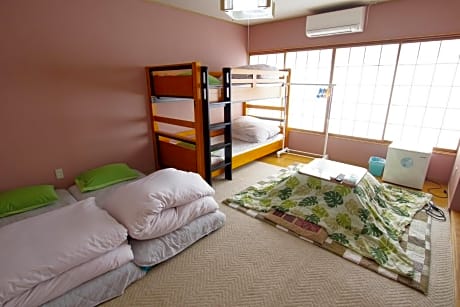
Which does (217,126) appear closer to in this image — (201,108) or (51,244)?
(201,108)

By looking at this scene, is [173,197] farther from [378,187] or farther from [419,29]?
[419,29]

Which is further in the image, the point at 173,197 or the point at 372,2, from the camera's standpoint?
the point at 372,2

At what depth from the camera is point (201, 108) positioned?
2.74 m

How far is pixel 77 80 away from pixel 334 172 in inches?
117

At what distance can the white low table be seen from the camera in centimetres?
237

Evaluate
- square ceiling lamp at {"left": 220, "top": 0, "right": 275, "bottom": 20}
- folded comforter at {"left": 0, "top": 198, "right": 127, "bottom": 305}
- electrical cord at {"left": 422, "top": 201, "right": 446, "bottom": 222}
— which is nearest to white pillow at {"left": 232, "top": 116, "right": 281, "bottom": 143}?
square ceiling lamp at {"left": 220, "top": 0, "right": 275, "bottom": 20}

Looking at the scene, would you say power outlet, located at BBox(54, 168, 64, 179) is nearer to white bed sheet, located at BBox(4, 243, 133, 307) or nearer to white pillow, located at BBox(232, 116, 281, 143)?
white bed sheet, located at BBox(4, 243, 133, 307)

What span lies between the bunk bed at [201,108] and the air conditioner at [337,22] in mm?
830

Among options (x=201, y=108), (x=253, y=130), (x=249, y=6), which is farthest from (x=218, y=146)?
Answer: (x=249, y=6)

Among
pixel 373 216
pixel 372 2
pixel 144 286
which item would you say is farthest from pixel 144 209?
pixel 372 2

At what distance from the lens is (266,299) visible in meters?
1.57

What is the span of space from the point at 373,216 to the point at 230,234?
129 centimetres

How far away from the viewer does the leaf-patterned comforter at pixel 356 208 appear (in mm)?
1950

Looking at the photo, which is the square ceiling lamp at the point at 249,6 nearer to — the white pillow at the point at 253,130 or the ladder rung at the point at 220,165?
the ladder rung at the point at 220,165
